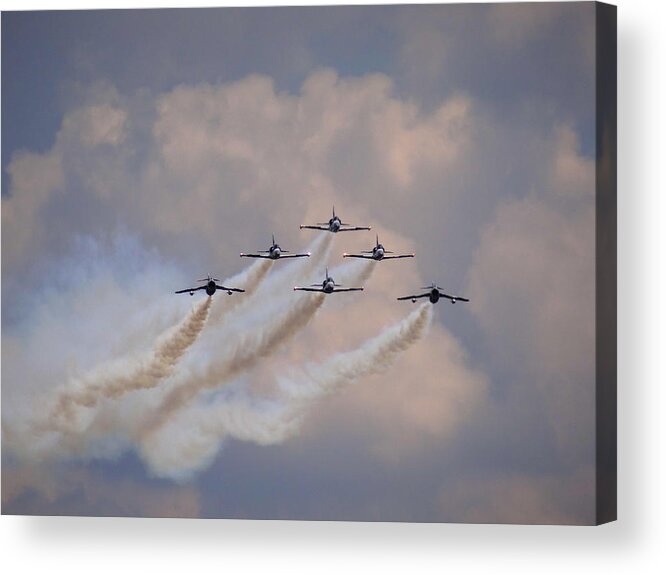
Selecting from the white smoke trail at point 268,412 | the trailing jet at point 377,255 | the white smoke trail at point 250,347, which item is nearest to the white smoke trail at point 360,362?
the white smoke trail at point 268,412

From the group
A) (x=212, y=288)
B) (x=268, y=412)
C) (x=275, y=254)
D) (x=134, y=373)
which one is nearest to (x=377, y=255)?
(x=275, y=254)

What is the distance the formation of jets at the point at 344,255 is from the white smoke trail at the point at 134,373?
13.3 inches

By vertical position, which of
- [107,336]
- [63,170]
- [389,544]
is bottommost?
[389,544]

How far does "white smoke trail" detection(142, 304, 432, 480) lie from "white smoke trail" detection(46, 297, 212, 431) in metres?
0.95

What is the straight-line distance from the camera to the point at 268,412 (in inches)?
1649

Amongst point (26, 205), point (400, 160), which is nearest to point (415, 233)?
point (400, 160)

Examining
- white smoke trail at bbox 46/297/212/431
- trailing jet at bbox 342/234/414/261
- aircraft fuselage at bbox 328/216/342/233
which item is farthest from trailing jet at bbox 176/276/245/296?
trailing jet at bbox 342/234/414/261

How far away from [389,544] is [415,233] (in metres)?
5.45

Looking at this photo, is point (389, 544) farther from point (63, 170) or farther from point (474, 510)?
point (63, 170)

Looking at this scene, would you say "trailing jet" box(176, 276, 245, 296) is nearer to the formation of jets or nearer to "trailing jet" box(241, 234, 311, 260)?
the formation of jets

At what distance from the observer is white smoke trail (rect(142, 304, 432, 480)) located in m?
41.7

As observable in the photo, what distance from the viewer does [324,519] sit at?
1640 inches

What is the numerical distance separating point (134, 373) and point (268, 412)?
2509 mm

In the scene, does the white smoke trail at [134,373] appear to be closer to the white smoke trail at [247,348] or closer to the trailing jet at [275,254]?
the white smoke trail at [247,348]
